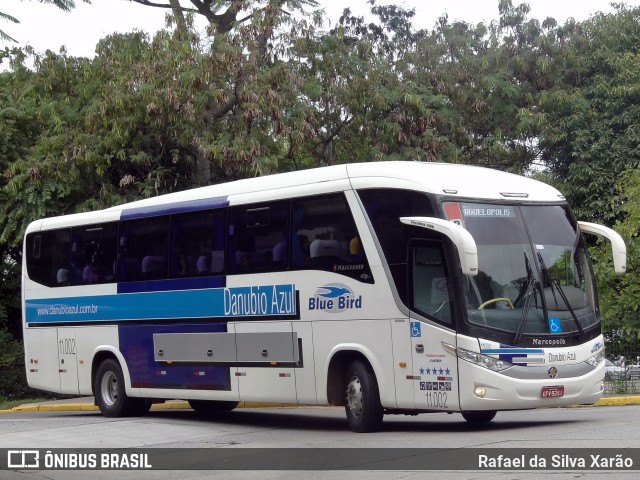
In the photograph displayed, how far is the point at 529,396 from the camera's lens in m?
13.8

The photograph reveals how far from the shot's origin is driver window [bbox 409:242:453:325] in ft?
45.9

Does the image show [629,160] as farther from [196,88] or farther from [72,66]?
[72,66]

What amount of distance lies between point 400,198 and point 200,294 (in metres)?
4.41

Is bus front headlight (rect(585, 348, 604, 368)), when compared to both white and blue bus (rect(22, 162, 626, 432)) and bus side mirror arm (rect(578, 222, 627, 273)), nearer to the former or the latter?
white and blue bus (rect(22, 162, 626, 432))

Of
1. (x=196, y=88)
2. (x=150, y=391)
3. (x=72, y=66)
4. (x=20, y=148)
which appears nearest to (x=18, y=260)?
(x=20, y=148)

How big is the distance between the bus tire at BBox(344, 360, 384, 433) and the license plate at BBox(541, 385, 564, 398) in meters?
2.17

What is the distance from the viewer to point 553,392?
547 inches

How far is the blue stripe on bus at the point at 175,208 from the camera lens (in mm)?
17678

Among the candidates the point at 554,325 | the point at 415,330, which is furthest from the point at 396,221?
the point at 554,325

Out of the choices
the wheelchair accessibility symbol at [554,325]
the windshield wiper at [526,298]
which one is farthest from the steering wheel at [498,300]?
the wheelchair accessibility symbol at [554,325]

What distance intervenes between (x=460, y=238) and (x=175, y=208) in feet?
21.9

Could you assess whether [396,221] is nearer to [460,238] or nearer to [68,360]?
[460,238]

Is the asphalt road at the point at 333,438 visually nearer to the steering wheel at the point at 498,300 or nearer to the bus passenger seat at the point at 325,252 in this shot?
the steering wheel at the point at 498,300

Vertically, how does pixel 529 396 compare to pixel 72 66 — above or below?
below
